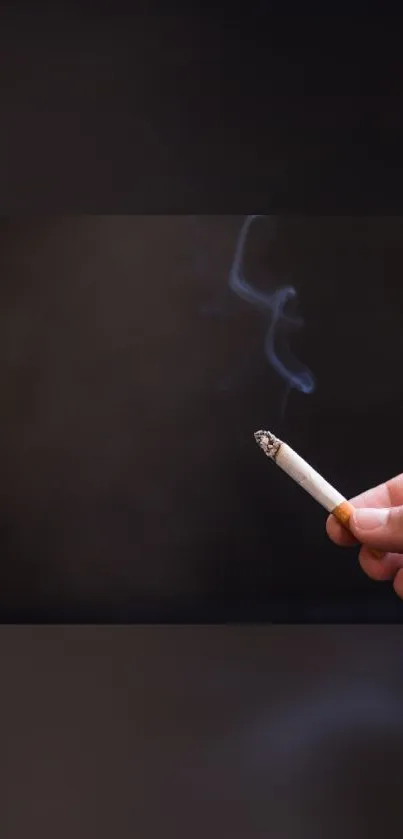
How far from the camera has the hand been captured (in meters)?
0.67

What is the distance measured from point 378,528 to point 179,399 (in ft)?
2.12

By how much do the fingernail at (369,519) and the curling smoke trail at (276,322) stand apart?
60 centimetres

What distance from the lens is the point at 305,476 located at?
671mm

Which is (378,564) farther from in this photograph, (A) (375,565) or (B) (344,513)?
(B) (344,513)

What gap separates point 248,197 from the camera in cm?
126

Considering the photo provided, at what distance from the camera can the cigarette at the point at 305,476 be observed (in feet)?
2.20

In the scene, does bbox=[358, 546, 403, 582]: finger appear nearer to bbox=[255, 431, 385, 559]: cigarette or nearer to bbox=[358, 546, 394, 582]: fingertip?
bbox=[358, 546, 394, 582]: fingertip
